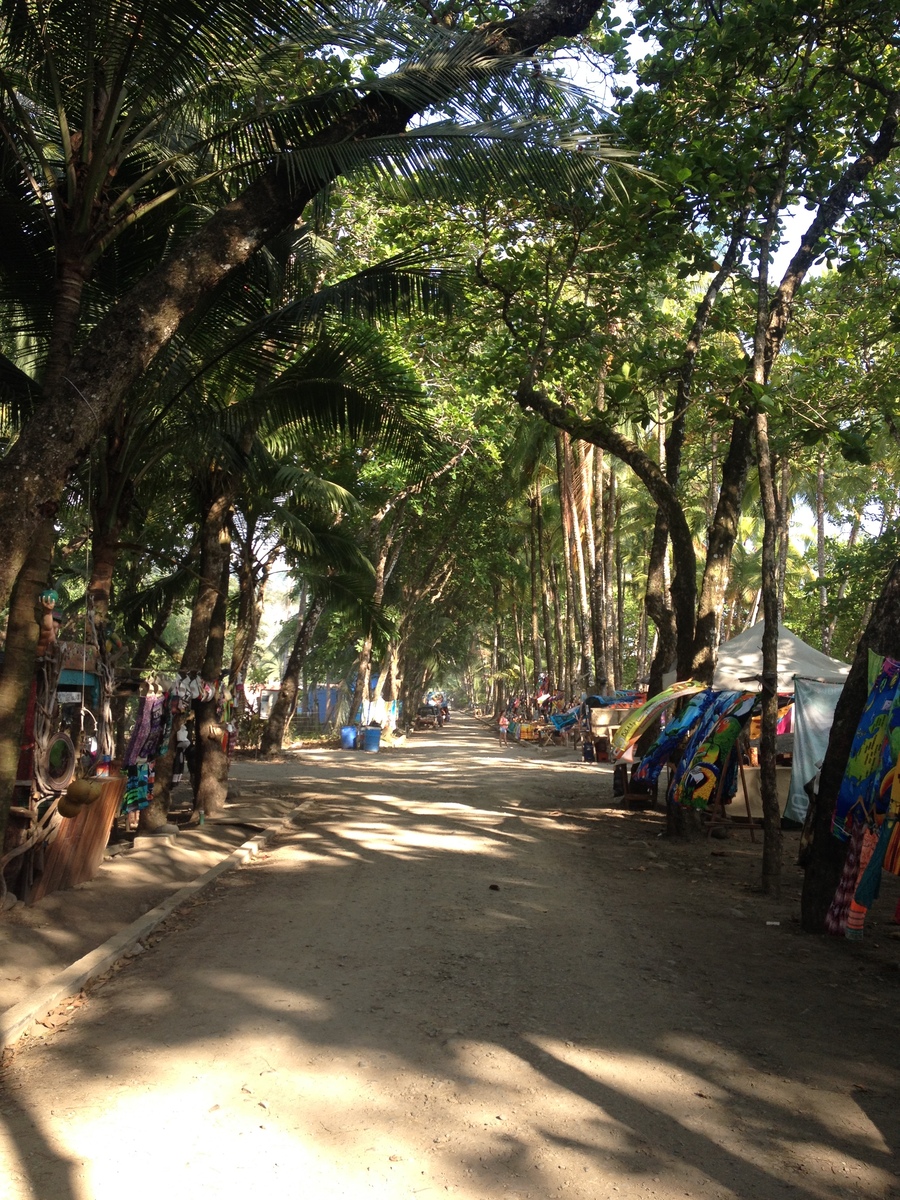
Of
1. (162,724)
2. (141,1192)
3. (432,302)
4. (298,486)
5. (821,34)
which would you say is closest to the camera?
(141,1192)

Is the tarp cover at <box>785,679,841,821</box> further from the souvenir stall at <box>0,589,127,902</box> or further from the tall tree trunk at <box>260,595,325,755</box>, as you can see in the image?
the tall tree trunk at <box>260,595,325,755</box>

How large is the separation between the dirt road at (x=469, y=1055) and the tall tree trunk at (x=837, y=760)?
0.35 m

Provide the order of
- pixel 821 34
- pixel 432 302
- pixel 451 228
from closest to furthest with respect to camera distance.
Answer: pixel 432 302, pixel 821 34, pixel 451 228

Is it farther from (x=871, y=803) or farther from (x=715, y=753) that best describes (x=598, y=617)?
(x=871, y=803)

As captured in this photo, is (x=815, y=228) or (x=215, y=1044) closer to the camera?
(x=215, y=1044)

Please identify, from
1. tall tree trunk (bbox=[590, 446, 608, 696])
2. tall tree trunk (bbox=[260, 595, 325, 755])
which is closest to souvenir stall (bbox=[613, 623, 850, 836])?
tall tree trunk (bbox=[590, 446, 608, 696])

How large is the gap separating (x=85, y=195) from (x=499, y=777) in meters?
16.8

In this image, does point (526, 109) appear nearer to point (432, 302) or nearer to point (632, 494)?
point (432, 302)

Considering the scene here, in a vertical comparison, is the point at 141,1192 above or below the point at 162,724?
below

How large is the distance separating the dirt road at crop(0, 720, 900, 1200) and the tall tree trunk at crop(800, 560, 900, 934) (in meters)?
0.35

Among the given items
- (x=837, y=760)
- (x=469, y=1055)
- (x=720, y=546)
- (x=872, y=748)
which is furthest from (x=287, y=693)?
(x=469, y=1055)

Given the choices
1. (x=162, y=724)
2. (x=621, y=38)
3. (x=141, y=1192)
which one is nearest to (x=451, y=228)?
(x=621, y=38)

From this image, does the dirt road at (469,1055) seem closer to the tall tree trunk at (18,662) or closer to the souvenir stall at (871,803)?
the souvenir stall at (871,803)

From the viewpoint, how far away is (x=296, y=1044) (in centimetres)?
495
